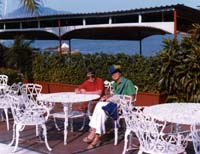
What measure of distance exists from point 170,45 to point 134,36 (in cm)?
668

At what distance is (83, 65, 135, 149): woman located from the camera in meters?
6.41

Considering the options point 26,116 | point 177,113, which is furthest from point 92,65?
point 177,113

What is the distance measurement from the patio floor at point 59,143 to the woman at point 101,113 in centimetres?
13

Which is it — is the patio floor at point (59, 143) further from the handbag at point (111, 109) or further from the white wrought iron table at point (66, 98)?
the handbag at point (111, 109)

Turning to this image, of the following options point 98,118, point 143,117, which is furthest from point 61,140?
point 143,117

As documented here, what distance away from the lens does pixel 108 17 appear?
1262 centimetres

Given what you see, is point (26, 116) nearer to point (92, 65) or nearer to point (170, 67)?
point (170, 67)

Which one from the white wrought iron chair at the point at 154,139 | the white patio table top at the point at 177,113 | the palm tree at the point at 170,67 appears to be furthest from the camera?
the palm tree at the point at 170,67

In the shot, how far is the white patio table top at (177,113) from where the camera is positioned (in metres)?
5.15

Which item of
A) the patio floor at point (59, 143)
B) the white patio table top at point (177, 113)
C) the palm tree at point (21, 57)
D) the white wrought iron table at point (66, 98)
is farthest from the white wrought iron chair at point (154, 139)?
the palm tree at point (21, 57)

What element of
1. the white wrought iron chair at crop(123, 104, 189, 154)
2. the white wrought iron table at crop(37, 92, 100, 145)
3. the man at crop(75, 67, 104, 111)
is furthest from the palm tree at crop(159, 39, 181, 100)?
the white wrought iron chair at crop(123, 104, 189, 154)

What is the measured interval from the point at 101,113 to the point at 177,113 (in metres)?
1.37

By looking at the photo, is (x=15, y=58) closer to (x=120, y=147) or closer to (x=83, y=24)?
(x=83, y=24)

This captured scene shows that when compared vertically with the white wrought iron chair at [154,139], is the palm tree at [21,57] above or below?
above
